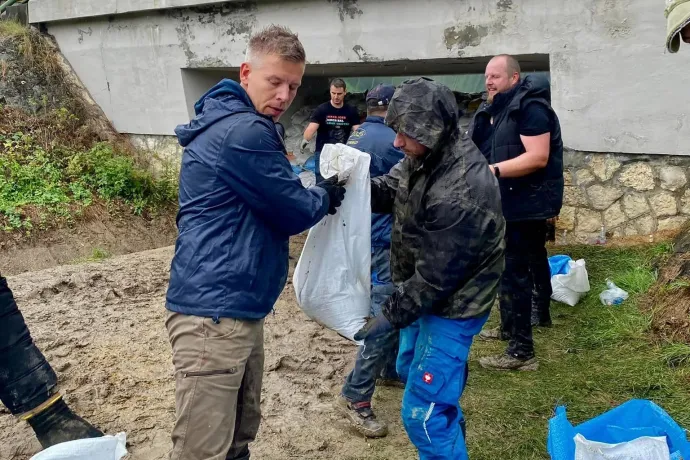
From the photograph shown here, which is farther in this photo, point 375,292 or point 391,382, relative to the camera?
point 391,382

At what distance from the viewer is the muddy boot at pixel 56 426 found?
8.84ft

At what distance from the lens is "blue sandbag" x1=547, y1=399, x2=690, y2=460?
225cm

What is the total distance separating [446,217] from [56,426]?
1.95 m

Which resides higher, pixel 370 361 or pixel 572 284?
pixel 370 361

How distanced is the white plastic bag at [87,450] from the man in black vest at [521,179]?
246cm

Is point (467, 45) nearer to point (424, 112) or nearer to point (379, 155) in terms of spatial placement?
point (379, 155)

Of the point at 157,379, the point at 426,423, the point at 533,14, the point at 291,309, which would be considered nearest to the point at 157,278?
the point at 291,309

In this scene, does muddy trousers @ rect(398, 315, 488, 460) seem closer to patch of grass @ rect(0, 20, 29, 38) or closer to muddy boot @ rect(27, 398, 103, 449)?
muddy boot @ rect(27, 398, 103, 449)

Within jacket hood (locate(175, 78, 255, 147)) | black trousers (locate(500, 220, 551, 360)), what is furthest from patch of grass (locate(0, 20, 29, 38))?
jacket hood (locate(175, 78, 255, 147))

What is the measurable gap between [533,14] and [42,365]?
15.8ft

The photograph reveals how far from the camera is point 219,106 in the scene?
215 centimetres

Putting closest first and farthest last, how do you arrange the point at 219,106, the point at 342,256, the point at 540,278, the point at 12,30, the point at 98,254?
the point at 219,106, the point at 342,256, the point at 540,278, the point at 98,254, the point at 12,30

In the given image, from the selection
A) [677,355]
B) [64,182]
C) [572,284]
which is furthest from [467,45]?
[64,182]

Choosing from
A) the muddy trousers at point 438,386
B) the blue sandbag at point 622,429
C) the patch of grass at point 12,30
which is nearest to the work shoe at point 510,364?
the blue sandbag at point 622,429
